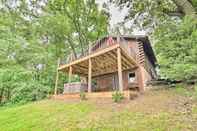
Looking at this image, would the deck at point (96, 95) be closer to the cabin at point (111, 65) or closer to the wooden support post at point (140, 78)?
the cabin at point (111, 65)

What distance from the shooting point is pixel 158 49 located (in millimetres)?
10703

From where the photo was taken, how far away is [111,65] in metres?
16.0

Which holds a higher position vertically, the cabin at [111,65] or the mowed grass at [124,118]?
the cabin at [111,65]

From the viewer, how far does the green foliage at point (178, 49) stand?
30.3 feet

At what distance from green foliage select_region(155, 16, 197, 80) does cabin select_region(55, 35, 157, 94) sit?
7.87 feet

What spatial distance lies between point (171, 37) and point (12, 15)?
17.8 metres

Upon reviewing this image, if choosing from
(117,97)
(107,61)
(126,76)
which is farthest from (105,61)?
(117,97)

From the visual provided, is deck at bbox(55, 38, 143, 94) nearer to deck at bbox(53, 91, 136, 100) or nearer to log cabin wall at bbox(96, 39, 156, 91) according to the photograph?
deck at bbox(53, 91, 136, 100)

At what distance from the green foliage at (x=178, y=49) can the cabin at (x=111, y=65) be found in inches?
94.4

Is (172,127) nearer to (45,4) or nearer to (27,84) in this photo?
(27,84)

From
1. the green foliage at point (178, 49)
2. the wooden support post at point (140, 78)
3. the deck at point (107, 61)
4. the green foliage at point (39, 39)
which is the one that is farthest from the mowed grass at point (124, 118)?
the green foliage at point (39, 39)

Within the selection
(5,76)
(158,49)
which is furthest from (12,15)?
(158,49)

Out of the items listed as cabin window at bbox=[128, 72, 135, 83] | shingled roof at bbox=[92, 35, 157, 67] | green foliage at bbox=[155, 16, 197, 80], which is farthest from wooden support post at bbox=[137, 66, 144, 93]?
green foliage at bbox=[155, 16, 197, 80]

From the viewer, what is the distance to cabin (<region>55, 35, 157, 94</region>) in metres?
12.6
